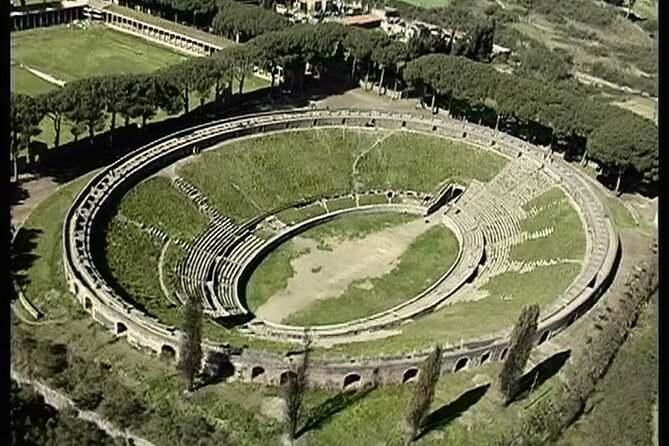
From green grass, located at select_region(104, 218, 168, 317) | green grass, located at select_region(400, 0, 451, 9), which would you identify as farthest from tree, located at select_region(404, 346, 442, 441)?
green grass, located at select_region(400, 0, 451, 9)

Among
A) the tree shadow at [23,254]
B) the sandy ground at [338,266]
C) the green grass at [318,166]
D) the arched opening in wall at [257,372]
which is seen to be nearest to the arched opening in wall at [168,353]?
the arched opening in wall at [257,372]

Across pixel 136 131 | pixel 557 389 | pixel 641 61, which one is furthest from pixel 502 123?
pixel 557 389

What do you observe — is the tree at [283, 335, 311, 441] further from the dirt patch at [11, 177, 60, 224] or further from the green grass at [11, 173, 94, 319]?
the dirt patch at [11, 177, 60, 224]

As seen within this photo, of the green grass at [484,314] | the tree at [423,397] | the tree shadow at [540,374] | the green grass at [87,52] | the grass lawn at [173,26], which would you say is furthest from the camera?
the grass lawn at [173,26]

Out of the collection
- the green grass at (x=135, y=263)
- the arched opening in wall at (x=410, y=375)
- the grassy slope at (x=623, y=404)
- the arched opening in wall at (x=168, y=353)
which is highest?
the grassy slope at (x=623, y=404)

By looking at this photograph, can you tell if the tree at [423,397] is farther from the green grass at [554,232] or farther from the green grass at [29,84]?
the green grass at [29,84]

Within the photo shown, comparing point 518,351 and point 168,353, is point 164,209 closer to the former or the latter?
point 168,353
